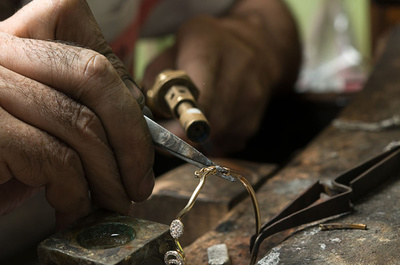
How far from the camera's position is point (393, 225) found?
789 mm

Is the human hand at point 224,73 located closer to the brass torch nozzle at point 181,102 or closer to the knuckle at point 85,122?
the brass torch nozzle at point 181,102

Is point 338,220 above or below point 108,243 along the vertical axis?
below

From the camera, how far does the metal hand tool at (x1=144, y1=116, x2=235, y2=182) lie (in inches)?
31.4

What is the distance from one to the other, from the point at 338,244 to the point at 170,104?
1.21ft

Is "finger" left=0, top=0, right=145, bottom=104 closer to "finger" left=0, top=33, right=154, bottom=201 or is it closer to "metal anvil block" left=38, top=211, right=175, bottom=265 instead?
"finger" left=0, top=33, right=154, bottom=201

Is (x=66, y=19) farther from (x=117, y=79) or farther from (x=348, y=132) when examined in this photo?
(x=348, y=132)

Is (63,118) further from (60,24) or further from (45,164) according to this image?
(60,24)

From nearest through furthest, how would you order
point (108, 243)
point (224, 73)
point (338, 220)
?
point (108, 243) < point (338, 220) < point (224, 73)

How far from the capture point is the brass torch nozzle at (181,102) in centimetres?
86

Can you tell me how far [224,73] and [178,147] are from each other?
90 cm

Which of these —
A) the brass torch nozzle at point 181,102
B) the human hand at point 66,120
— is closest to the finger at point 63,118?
the human hand at point 66,120

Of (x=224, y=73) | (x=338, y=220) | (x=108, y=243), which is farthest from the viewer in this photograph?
(x=224, y=73)

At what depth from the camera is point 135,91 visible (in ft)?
2.77

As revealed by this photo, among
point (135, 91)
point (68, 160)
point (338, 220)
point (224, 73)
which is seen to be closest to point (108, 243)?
point (68, 160)
